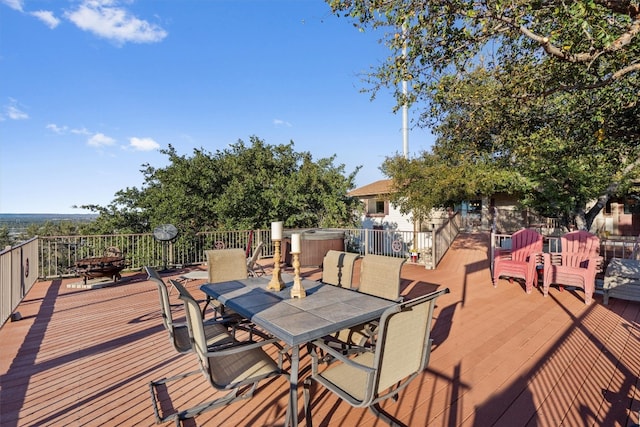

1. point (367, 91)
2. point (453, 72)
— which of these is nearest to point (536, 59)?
point (453, 72)

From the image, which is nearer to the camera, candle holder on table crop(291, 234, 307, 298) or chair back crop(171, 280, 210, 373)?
chair back crop(171, 280, 210, 373)

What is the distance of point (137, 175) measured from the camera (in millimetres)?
13289

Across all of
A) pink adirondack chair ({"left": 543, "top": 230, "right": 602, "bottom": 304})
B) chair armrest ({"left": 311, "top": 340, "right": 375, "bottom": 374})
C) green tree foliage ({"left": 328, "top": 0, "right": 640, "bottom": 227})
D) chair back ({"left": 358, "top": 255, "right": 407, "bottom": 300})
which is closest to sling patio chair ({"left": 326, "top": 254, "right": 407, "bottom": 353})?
chair back ({"left": 358, "top": 255, "right": 407, "bottom": 300})

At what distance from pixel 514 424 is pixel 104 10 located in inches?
401

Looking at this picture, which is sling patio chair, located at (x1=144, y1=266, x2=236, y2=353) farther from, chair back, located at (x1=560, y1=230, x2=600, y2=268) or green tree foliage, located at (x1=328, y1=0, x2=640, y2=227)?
chair back, located at (x1=560, y1=230, x2=600, y2=268)

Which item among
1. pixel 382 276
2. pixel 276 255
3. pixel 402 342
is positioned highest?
pixel 276 255

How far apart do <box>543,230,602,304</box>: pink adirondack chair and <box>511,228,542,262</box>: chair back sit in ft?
1.01

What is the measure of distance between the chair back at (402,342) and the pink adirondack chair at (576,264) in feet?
14.5

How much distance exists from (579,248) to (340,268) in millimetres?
4780

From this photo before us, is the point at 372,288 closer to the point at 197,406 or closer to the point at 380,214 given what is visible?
the point at 197,406

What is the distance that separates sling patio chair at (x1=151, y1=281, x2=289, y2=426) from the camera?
1846 mm

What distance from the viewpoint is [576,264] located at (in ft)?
17.5

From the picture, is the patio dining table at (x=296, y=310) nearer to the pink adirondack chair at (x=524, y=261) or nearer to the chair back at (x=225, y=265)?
the chair back at (x=225, y=265)

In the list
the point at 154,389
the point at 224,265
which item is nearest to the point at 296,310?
the point at 154,389
